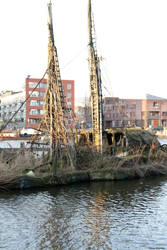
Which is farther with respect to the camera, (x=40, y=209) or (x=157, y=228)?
(x=40, y=209)

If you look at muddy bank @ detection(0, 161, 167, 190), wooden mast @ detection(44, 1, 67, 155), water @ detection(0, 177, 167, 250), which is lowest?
water @ detection(0, 177, 167, 250)

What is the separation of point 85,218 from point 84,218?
0.05 meters

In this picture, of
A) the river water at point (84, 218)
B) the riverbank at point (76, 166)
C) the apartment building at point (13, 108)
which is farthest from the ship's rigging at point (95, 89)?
the apartment building at point (13, 108)

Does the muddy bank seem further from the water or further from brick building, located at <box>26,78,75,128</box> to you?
brick building, located at <box>26,78,75,128</box>

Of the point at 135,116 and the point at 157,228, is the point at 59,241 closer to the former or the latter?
the point at 157,228

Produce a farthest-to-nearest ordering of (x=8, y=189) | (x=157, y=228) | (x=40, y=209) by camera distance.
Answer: (x=8, y=189) < (x=40, y=209) < (x=157, y=228)

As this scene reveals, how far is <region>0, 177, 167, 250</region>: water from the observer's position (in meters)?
12.8

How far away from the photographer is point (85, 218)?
15789 mm

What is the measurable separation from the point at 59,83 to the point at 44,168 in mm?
6650

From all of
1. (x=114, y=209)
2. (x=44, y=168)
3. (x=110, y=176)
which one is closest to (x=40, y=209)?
(x=114, y=209)

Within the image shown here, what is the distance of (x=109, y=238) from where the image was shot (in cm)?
1324

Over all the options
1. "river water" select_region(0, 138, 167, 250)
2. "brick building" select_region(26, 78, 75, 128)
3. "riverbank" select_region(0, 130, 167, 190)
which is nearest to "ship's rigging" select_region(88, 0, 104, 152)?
"riverbank" select_region(0, 130, 167, 190)

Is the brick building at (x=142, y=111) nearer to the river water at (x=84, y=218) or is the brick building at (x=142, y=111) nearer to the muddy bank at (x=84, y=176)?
the muddy bank at (x=84, y=176)

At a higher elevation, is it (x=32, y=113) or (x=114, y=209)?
(x=32, y=113)
